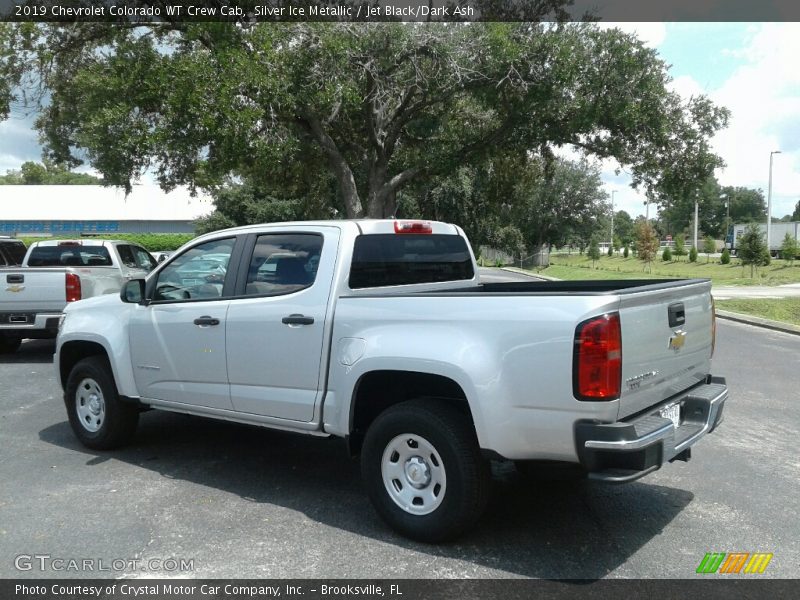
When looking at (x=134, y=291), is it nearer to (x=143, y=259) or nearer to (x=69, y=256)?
(x=69, y=256)

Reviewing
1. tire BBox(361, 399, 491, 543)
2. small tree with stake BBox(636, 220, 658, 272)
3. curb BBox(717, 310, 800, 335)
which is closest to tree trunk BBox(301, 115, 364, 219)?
curb BBox(717, 310, 800, 335)

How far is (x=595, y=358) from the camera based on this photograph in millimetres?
3607

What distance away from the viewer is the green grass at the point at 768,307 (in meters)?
17.1

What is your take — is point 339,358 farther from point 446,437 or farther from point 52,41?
point 52,41

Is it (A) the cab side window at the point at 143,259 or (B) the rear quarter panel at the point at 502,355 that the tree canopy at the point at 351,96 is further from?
(B) the rear quarter panel at the point at 502,355

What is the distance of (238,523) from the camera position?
4594 mm

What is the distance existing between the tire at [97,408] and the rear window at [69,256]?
6.77m

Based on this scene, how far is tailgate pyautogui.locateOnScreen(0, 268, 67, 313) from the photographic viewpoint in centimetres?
1071

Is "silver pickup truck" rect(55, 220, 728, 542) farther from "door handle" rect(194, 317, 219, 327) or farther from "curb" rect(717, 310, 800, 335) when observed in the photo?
"curb" rect(717, 310, 800, 335)

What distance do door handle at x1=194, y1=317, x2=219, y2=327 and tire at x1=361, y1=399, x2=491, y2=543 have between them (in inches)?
61.1

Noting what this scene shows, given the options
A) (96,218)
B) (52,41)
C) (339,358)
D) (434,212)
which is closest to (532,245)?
(434,212)

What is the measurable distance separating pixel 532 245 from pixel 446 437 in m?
58.5

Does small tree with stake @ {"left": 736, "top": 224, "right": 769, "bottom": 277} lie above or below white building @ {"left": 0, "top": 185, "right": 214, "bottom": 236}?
below

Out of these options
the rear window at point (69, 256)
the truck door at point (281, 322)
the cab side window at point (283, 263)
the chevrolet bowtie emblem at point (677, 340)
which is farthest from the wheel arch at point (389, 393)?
the rear window at point (69, 256)
